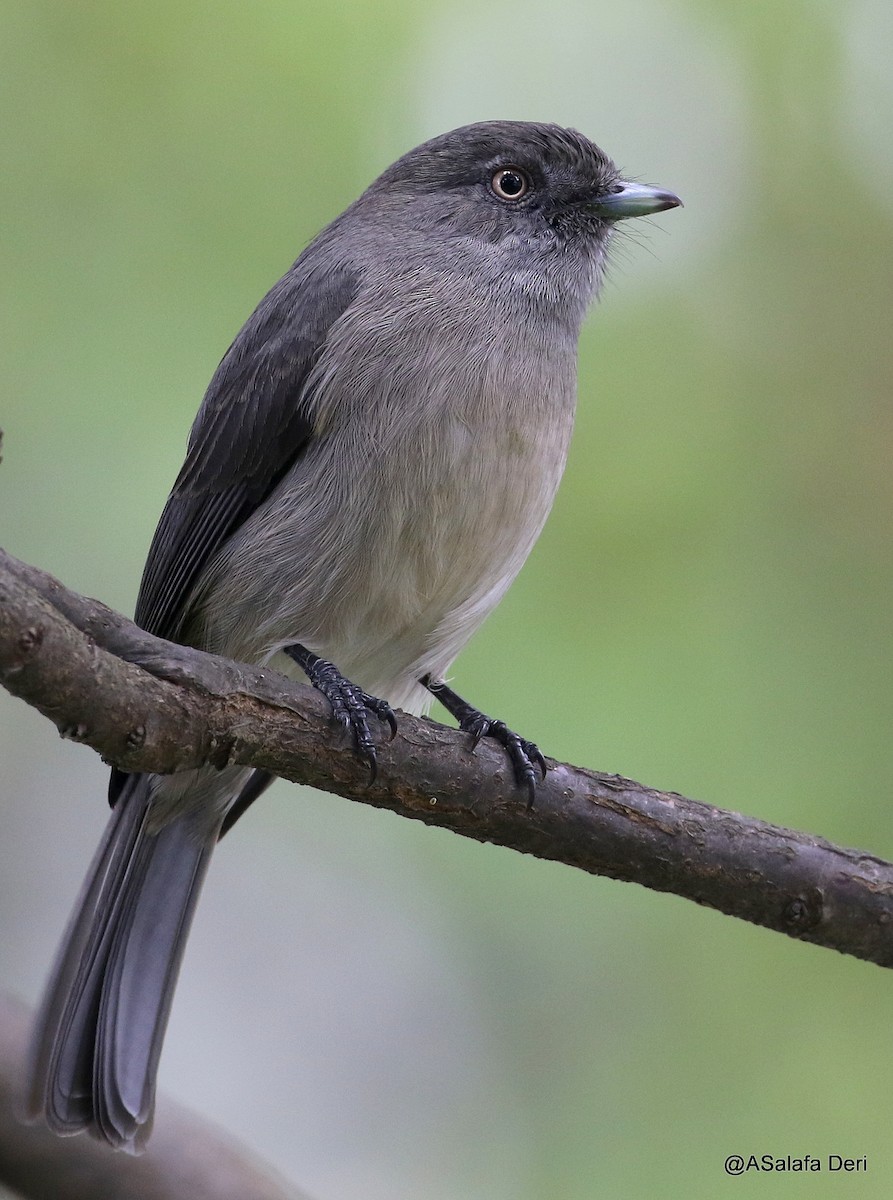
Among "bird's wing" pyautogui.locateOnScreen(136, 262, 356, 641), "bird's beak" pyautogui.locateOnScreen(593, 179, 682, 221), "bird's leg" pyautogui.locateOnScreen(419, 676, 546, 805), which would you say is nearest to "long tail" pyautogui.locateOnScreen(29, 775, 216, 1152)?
"bird's wing" pyautogui.locateOnScreen(136, 262, 356, 641)

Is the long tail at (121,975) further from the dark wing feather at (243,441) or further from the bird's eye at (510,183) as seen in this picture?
the bird's eye at (510,183)

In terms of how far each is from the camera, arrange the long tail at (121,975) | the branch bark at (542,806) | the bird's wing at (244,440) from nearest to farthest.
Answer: the branch bark at (542,806) < the long tail at (121,975) < the bird's wing at (244,440)

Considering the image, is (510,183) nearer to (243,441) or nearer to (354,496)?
(243,441)

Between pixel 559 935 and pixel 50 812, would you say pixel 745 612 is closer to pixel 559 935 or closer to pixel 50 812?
pixel 559 935

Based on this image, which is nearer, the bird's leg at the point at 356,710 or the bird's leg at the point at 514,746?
the bird's leg at the point at 356,710

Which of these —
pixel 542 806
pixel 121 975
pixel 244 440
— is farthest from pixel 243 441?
pixel 121 975

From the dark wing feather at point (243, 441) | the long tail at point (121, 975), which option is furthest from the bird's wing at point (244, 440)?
the long tail at point (121, 975)
